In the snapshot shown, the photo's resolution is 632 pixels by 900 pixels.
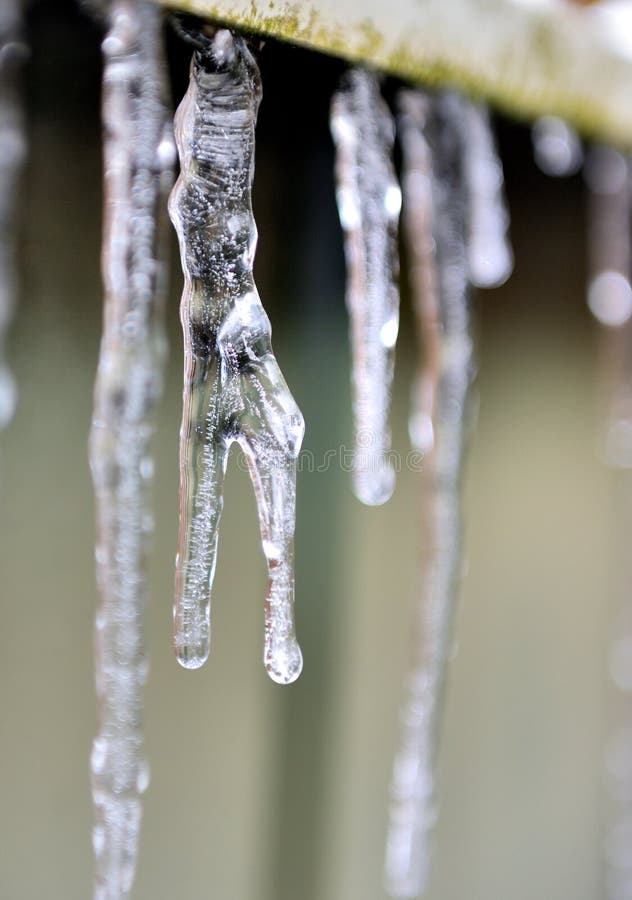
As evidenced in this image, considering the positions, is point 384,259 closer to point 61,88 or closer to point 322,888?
point 61,88

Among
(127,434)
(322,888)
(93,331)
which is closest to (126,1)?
(127,434)

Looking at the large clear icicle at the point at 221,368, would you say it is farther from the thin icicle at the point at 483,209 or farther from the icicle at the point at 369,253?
the thin icicle at the point at 483,209

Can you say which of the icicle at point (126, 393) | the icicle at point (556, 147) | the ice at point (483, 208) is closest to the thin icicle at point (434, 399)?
the ice at point (483, 208)

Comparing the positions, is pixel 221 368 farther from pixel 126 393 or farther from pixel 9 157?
pixel 9 157

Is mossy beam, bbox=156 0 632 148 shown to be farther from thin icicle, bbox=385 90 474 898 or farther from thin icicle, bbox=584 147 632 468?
thin icicle, bbox=584 147 632 468

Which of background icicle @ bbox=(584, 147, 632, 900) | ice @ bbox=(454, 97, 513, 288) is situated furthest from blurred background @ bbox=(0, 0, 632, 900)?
ice @ bbox=(454, 97, 513, 288)

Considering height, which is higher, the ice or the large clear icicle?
the ice

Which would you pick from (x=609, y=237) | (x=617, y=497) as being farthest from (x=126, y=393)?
(x=617, y=497)
